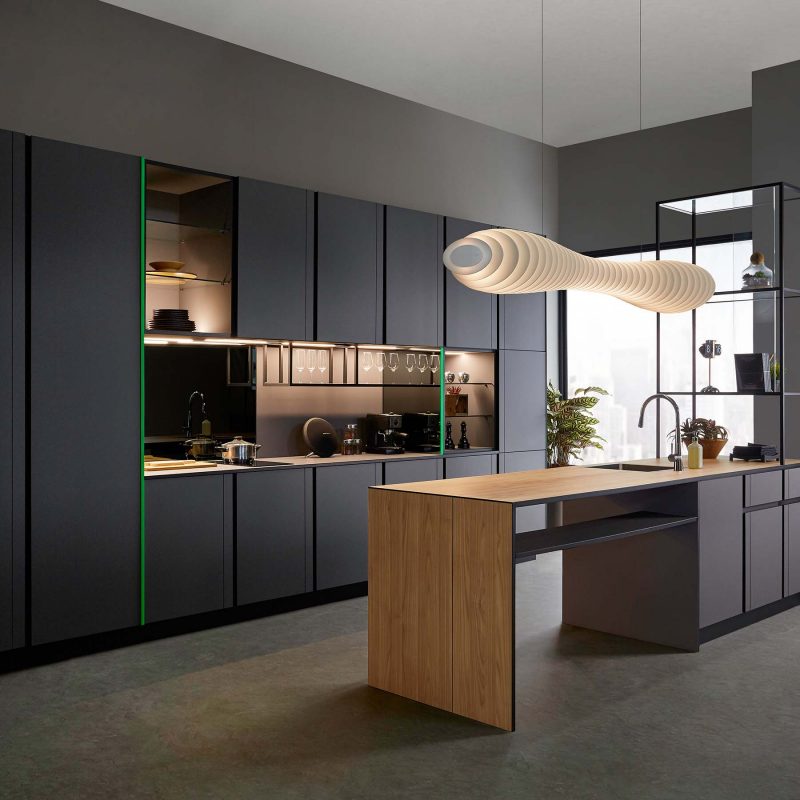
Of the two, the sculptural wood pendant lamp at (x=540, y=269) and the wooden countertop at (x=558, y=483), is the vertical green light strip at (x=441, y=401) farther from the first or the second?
the sculptural wood pendant lamp at (x=540, y=269)

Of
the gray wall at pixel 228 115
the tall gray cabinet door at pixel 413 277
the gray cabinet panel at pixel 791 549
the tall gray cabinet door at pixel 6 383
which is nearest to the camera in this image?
the tall gray cabinet door at pixel 6 383

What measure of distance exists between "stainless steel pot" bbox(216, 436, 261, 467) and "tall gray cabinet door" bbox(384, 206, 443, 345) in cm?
133

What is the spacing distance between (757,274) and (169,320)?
393 centimetres

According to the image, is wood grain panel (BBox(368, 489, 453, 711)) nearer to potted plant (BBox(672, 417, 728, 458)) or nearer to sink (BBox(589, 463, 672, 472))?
sink (BBox(589, 463, 672, 472))

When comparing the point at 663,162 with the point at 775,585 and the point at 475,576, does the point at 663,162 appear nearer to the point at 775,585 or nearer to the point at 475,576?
the point at 775,585

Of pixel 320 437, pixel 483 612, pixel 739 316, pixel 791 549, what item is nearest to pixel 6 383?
pixel 320 437

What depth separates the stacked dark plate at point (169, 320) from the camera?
5324 mm

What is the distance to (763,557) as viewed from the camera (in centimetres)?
561

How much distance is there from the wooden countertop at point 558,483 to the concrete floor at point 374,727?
0.97m

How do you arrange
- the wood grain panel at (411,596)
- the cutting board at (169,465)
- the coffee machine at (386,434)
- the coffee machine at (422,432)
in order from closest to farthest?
the wood grain panel at (411,596), the cutting board at (169,465), the coffee machine at (386,434), the coffee machine at (422,432)

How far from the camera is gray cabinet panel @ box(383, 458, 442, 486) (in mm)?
6402

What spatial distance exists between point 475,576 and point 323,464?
2.29 metres

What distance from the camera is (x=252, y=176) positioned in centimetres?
629

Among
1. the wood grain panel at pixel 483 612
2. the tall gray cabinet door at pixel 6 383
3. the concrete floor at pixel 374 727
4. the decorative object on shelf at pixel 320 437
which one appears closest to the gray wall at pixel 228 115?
the tall gray cabinet door at pixel 6 383
